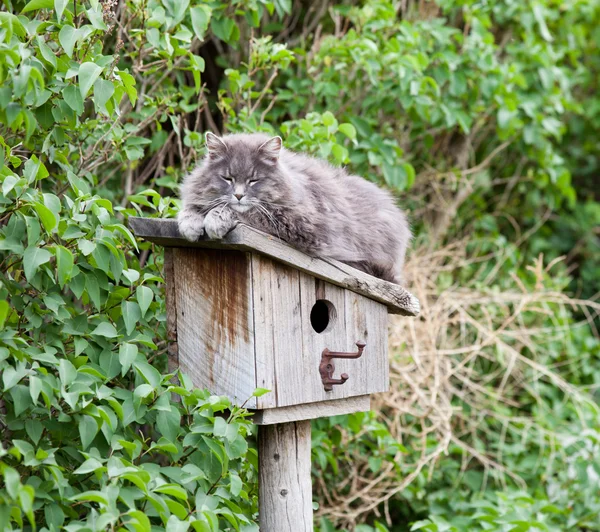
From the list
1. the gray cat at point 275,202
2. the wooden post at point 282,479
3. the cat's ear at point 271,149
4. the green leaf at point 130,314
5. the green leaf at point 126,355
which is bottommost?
the wooden post at point 282,479

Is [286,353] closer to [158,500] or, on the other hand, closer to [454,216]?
[158,500]

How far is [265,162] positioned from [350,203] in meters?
0.44

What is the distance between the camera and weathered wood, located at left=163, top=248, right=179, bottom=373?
2.78m

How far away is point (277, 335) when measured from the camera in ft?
8.40

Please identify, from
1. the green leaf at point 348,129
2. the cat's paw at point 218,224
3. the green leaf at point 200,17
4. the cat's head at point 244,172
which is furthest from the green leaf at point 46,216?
the green leaf at point 348,129

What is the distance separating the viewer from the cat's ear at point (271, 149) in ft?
8.55

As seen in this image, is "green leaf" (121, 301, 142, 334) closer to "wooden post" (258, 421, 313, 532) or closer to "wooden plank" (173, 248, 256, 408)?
"wooden plank" (173, 248, 256, 408)

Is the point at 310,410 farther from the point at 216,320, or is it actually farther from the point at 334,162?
the point at 334,162

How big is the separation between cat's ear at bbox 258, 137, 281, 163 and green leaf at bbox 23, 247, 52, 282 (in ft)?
2.60

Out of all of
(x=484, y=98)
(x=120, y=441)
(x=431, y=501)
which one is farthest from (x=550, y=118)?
(x=120, y=441)

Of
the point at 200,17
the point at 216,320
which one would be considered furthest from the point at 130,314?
the point at 200,17

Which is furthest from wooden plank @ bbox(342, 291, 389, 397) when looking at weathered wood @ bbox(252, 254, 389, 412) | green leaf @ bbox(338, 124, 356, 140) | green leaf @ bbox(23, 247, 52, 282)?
green leaf @ bbox(23, 247, 52, 282)

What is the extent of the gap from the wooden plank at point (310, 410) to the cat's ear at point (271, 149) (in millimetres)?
830

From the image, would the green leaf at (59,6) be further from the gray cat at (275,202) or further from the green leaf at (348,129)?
the green leaf at (348,129)
